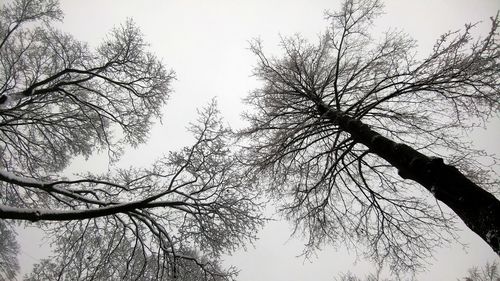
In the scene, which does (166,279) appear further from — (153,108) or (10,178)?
(153,108)

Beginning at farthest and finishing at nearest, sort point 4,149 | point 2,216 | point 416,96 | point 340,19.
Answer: point 4,149
point 340,19
point 416,96
point 2,216

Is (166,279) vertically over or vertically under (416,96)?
under

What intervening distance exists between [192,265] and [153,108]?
4810 mm

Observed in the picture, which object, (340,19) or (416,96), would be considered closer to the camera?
(416,96)

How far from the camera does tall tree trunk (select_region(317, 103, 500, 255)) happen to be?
2.70 meters

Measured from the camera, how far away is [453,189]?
3.05 metres

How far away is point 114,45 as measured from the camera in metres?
7.28

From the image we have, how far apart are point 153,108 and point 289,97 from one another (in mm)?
4354

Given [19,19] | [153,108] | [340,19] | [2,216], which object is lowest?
[2,216]

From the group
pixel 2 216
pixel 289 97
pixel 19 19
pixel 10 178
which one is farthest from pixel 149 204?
pixel 19 19

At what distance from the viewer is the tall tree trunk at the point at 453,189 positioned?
2.70 m

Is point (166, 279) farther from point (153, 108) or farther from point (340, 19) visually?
point (340, 19)

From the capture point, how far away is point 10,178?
501cm

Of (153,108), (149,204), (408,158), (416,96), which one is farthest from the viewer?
(153,108)
